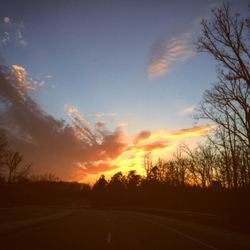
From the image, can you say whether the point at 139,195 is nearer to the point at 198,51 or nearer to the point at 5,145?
the point at 5,145

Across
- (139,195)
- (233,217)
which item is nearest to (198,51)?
(233,217)

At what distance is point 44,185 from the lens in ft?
360

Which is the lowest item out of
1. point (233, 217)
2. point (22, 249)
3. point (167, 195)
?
point (22, 249)

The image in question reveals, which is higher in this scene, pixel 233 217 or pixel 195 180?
pixel 195 180

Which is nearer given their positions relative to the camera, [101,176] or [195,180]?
[195,180]

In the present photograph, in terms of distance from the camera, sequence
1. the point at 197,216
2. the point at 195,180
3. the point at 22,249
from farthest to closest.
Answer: the point at 195,180 → the point at 197,216 → the point at 22,249

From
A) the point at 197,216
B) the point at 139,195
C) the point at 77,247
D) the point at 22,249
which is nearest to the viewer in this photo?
the point at 22,249

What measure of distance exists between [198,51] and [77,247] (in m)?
17.2

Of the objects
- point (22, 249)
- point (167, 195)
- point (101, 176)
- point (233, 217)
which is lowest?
point (22, 249)

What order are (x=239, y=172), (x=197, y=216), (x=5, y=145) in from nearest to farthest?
(x=197, y=216) → (x=239, y=172) → (x=5, y=145)

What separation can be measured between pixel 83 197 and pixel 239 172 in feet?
294

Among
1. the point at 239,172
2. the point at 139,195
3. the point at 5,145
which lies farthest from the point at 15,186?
the point at 239,172

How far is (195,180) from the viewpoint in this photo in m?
70.1

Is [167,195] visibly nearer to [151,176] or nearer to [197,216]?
[151,176]
